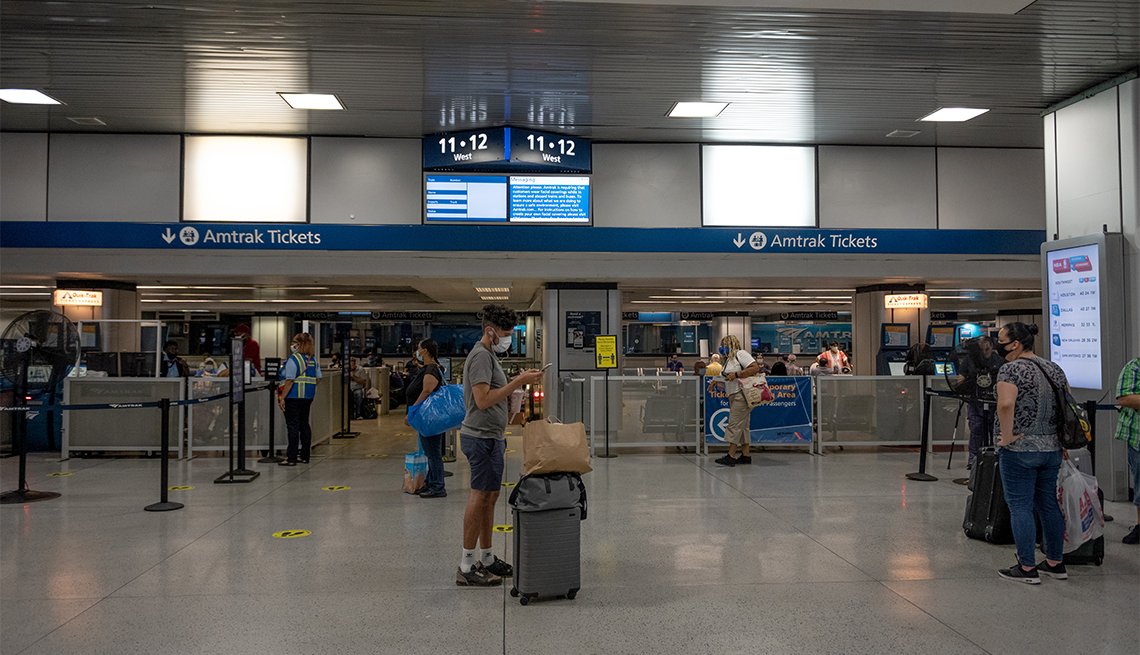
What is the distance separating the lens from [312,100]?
899cm

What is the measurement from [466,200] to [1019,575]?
319 inches

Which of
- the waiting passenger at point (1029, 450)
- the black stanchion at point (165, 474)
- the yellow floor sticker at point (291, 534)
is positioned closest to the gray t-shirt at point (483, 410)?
the yellow floor sticker at point (291, 534)

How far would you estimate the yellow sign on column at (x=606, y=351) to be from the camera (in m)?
11.2

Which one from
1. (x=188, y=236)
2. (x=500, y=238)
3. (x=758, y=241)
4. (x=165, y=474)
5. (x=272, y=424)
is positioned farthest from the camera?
(x=758, y=241)

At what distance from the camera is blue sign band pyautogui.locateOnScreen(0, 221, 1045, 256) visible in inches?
399

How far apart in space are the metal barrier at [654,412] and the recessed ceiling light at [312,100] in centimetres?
512

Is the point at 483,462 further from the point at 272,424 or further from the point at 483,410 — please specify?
the point at 272,424

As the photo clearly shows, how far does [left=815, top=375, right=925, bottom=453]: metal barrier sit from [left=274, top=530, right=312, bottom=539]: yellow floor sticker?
753 centimetres

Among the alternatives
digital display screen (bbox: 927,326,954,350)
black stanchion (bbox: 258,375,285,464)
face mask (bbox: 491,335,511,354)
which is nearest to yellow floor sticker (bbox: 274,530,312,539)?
face mask (bbox: 491,335,511,354)

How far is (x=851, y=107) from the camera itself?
929 cm

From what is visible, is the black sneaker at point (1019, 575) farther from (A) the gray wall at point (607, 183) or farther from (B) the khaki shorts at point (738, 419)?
(A) the gray wall at point (607, 183)

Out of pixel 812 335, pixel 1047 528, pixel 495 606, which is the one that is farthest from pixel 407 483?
pixel 812 335

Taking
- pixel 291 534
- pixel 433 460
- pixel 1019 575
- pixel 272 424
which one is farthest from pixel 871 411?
pixel 272 424

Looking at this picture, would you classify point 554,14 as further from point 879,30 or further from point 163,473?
point 163,473
